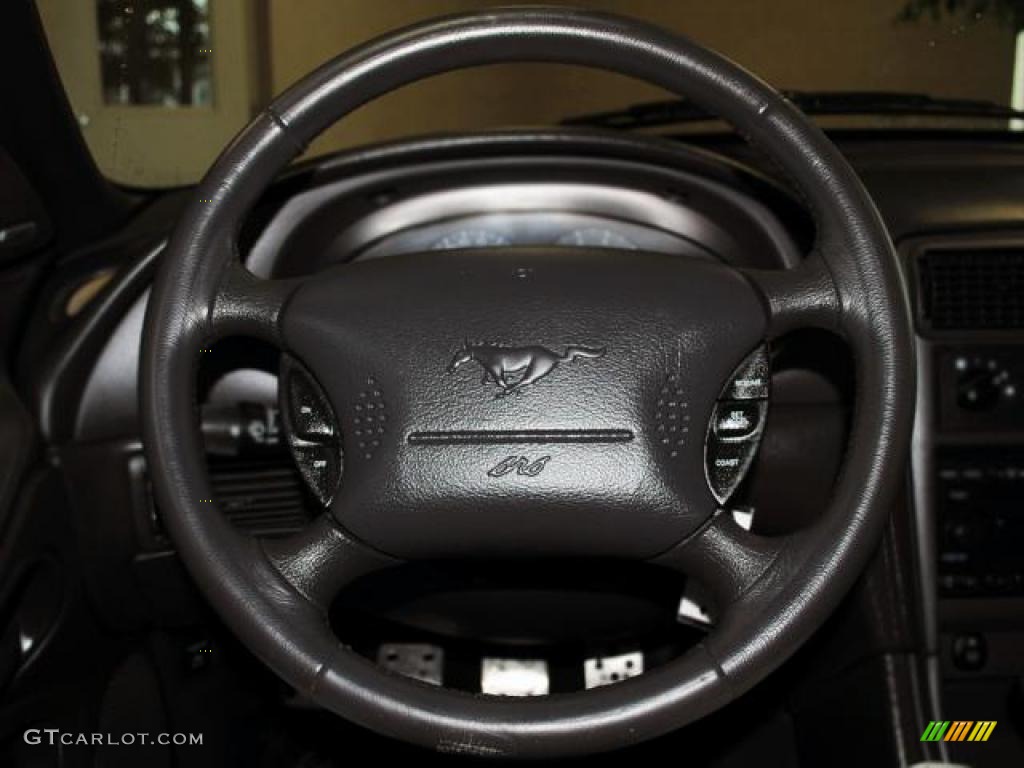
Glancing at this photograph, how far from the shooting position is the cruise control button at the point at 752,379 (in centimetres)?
103

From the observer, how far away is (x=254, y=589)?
3.17 feet

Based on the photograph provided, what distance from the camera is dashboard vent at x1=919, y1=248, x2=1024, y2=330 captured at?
1354 millimetres

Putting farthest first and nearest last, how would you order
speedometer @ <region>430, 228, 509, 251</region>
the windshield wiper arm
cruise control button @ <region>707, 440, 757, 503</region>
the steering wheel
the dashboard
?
the windshield wiper arm
speedometer @ <region>430, 228, 509, 251</region>
the dashboard
cruise control button @ <region>707, 440, 757, 503</region>
the steering wheel

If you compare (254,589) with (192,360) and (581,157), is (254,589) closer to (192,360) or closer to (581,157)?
(192,360)

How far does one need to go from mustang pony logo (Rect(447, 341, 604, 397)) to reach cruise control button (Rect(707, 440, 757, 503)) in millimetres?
139

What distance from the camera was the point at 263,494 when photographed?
1366mm

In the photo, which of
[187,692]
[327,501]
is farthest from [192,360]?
[187,692]

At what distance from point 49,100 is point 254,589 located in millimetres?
557

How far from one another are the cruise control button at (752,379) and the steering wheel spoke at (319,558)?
322 mm

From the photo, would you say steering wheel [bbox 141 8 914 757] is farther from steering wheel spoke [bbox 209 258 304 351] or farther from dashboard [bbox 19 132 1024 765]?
dashboard [bbox 19 132 1024 765]

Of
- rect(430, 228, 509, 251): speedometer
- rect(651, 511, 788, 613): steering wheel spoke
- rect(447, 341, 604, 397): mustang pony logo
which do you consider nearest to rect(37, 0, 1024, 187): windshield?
rect(430, 228, 509, 251): speedometer

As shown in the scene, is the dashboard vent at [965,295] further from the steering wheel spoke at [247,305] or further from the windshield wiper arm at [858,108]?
the steering wheel spoke at [247,305]

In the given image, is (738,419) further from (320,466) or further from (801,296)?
(320,466)

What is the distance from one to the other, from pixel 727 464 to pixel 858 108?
29.8 inches
